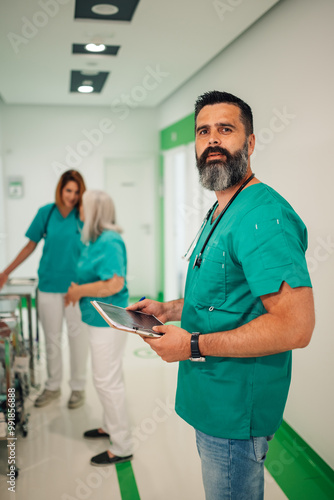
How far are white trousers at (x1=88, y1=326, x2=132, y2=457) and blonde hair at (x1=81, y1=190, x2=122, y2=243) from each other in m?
0.50

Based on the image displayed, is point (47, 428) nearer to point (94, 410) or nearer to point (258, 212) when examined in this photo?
point (94, 410)

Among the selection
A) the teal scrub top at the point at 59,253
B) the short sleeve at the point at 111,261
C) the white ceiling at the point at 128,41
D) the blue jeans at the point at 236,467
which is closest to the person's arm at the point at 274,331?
the blue jeans at the point at 236,467

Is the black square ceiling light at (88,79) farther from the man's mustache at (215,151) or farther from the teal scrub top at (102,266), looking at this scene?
the man's mustache at (215,151)

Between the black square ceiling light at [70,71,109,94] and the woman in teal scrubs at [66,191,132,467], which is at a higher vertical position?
the black square ceiling light at [70,71,109,94]

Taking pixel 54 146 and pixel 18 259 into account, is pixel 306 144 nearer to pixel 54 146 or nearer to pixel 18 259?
pixel 18 259

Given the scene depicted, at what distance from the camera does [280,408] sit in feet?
4.05

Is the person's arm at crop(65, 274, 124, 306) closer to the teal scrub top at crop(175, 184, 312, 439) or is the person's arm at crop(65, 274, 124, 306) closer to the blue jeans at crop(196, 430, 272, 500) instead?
the teal scrub top at crop(175, 184, 312, 439)

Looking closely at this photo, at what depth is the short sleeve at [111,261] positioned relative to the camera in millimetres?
2266

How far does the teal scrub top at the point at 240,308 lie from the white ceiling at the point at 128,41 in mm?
1989

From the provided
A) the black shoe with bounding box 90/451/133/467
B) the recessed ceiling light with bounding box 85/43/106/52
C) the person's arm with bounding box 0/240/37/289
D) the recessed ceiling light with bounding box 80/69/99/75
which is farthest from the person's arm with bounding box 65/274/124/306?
the recessed ceiling light with bounding box 80/69/99/75

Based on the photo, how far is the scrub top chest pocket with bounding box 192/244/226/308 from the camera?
1192 mm

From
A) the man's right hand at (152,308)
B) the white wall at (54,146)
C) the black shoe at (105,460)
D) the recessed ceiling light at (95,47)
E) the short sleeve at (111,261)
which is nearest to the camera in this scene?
the man's right hand at (152,308)

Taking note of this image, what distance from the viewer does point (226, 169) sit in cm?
125

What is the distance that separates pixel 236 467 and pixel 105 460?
141cm
